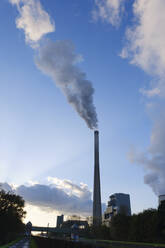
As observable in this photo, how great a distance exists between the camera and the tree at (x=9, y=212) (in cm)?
5439

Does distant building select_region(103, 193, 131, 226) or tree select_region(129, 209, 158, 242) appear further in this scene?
distant building select_region(103, 193, 131, 226)

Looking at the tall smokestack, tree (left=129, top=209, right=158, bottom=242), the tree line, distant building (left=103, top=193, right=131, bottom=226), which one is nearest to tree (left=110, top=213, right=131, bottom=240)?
the tree line

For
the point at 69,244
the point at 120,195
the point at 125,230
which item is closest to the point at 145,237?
the point at 125,230

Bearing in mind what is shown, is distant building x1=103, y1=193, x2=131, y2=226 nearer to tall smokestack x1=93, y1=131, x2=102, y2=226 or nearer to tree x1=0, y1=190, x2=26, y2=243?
tall smokestack x1=93, y1=131, x2=102, y2=226

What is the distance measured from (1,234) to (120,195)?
107915mm

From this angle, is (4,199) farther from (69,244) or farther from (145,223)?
(69,244)

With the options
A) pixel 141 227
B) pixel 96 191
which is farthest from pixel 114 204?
pixel 141 227

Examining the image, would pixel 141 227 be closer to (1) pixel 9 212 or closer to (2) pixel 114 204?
(1) pixel 9 212

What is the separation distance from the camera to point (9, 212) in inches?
2314

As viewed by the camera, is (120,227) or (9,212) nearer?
(9,212)

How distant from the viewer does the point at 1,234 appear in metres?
56.0

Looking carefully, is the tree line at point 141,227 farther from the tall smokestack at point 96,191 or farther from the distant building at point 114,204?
the distant building at point 114,204

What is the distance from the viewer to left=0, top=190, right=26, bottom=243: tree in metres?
54.4

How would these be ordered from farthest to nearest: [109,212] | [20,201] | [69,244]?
[109,212], [20,201], [69,244]
